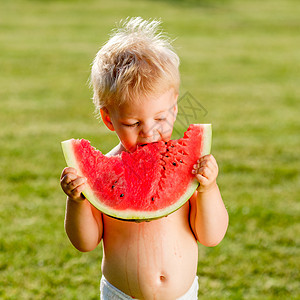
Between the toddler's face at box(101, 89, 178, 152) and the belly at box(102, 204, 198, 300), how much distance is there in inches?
14.0

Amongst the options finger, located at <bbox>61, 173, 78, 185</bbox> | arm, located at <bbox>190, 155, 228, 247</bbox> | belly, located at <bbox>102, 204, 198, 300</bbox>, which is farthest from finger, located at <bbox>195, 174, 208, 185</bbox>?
finger, located at <bbox>61, 173, 78, 185</bbox>

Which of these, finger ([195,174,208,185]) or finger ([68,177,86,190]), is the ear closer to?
finger ([68,177,86,190])

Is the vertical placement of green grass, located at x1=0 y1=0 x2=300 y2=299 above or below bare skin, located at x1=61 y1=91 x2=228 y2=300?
below

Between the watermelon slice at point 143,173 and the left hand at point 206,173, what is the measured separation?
0.04 meters

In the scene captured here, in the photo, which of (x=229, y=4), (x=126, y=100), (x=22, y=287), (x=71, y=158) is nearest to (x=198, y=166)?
(x=126, y=100)

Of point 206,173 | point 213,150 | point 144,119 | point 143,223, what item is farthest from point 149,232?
point 213,150

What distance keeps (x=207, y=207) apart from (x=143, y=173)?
0.33m

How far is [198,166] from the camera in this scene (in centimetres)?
210

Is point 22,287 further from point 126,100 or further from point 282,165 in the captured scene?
point 282,165

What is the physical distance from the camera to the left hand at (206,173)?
2.03 metres

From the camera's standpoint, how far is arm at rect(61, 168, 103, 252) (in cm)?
201

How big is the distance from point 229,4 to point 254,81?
14.4 meters

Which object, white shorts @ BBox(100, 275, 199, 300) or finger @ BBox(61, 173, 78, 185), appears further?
white shorts @ BBox(100, 275, 199, 300)

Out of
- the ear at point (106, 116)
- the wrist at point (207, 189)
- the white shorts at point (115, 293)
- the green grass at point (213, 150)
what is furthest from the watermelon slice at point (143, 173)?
the green grass at point (213, 150)
